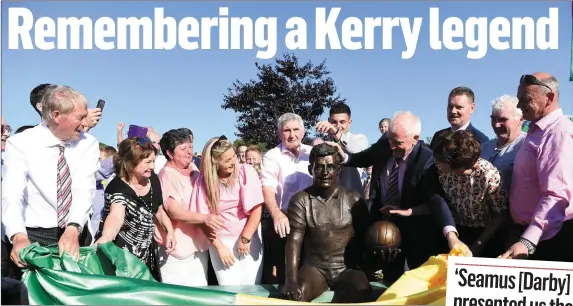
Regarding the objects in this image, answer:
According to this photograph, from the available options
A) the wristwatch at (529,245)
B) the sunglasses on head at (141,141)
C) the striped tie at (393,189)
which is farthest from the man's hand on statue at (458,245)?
the sunglasses on head at (141,141)

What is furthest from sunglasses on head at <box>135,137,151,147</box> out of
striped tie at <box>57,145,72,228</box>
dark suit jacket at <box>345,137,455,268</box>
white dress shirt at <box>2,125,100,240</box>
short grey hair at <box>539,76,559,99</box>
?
short grey hair at <box>539,76,559,99</box>

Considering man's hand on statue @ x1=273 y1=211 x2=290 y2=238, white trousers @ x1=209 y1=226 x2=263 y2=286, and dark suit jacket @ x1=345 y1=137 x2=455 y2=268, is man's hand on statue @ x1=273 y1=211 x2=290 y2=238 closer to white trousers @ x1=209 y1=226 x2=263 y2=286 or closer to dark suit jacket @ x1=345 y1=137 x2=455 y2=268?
white trousers @ x1=209 y1=226 x2=263 y2=286

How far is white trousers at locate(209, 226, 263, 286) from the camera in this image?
5.25 m

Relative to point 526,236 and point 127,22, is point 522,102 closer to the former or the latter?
point 526,236

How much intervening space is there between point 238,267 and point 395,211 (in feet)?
4.04

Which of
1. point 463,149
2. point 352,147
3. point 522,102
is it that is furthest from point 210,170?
point 522,102

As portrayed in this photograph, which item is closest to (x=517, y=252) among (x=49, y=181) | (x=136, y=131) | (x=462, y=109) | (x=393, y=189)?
(x=393, y=189)

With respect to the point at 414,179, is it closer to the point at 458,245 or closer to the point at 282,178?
the point at 458,245

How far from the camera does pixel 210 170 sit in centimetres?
514

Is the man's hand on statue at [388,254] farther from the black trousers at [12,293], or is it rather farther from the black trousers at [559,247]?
the black trousers at [12,293]

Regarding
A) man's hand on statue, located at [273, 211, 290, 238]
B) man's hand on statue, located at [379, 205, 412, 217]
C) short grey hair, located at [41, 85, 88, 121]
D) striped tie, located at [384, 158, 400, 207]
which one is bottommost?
man's hand on statue, located at [273, 211, 290, 238]

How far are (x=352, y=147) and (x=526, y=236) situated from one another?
1.64 m

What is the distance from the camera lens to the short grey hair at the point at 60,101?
15.5ft

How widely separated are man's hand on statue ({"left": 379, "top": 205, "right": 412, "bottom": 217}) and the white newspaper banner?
0.69 meters
